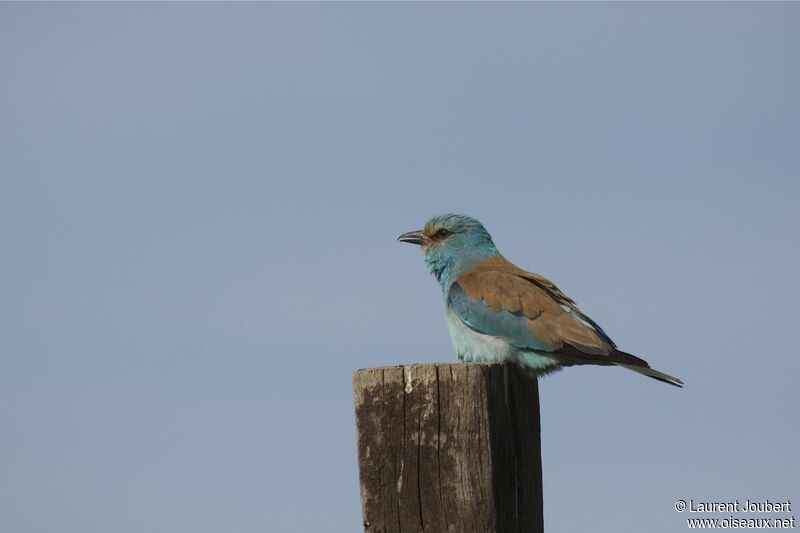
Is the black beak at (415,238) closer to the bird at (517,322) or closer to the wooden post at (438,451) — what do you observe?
the bird at (517,322)

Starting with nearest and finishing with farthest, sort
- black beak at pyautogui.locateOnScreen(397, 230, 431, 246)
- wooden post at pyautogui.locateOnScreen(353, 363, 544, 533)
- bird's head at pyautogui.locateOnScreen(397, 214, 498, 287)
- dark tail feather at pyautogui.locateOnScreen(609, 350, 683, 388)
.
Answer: wooden post at pyautogui.locateOnScreen(353, 363, 544, 533)
dark tail feather at pyautogui.locateOnScreen(609, 350, 683, 388)
bird's head at pyautogui.locateOnScreen(397, 214, 498, 287)
black beak at pyautogui.locateOnScreen(397, 230, 431, 246)

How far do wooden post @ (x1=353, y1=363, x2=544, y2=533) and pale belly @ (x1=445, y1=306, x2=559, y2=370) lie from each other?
10.6 ft

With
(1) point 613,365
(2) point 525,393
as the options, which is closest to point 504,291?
(1) point 613,365

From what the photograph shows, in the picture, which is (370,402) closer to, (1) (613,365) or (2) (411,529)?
(2) (411,529)

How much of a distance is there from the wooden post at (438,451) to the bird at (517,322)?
3.14 m

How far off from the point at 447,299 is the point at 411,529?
14.6 feet

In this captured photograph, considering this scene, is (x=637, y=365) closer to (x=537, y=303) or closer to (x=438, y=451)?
(x=537, y=303)

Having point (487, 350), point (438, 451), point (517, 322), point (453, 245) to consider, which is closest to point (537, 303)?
point (517, 322)

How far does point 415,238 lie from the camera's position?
9.96 m

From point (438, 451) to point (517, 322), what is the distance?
3669 mm

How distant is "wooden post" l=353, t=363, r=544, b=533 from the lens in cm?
445

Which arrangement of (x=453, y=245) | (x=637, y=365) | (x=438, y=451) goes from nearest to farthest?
(x=438, y=451)
(x=637, y=365)
(x=453, y=245)

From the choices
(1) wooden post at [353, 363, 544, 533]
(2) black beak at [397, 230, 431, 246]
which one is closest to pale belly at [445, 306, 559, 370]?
(2) black beak at [397, 230, 431, 246]

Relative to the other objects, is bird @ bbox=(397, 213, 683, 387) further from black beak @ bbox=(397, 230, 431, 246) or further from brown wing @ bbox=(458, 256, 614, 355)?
black beak @ bbox=(397, 230, 431, 246)
